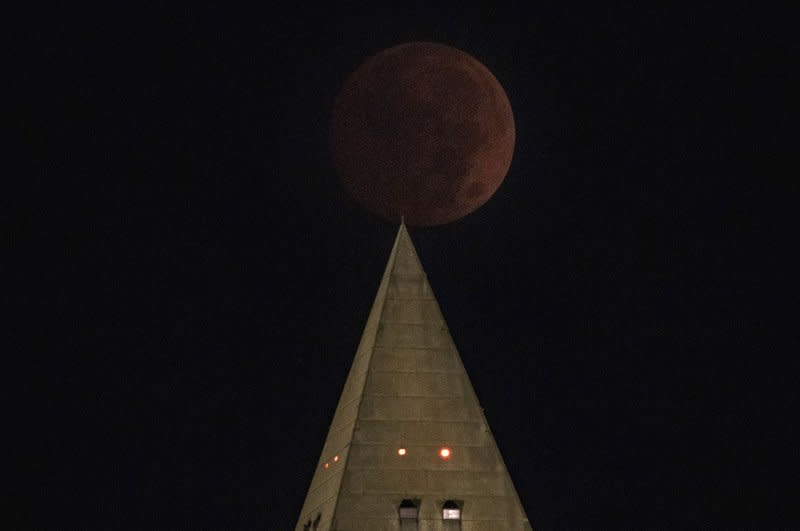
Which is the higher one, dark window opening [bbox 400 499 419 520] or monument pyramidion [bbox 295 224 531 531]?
monument pyramidion [bbox 295 224 531 531]

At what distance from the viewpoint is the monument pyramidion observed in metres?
91.9

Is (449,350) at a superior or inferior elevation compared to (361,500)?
superior

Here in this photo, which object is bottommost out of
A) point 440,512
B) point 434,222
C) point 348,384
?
point 440,512

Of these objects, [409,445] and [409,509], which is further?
[409,445]

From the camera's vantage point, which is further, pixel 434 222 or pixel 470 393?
pixel 434 222

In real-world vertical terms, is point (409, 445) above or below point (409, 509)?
above

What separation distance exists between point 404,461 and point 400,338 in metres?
5.56

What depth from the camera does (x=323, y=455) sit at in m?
97.2

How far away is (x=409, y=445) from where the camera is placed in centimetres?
9331

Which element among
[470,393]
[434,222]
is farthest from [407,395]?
[434,222]

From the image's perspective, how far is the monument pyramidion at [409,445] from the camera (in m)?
91.9

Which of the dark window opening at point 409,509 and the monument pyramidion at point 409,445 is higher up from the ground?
the monument pyramidion at point 409,445

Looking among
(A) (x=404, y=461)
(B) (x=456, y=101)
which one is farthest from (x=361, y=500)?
(B) (x=456, y=101)

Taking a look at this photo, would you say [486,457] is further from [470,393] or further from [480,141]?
[480,141]
